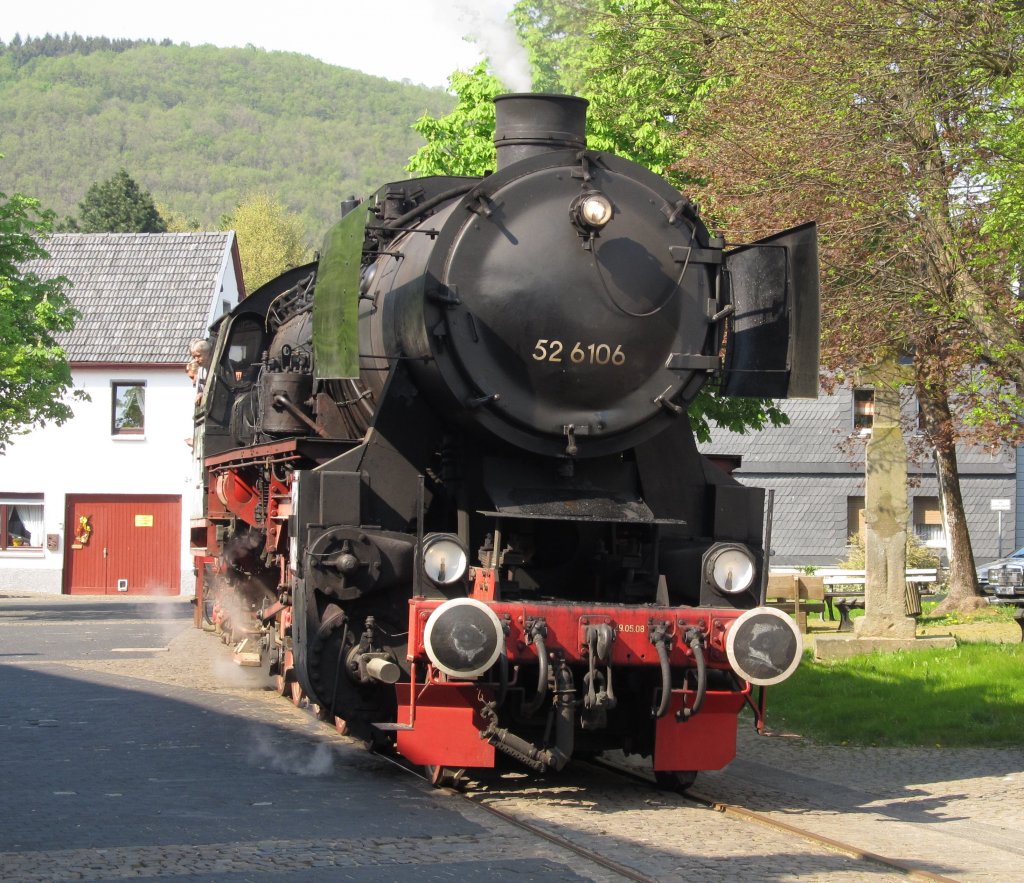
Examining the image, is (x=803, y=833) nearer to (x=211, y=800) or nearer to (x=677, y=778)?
(x=677, y=778)

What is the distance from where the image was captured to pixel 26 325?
23.6 m

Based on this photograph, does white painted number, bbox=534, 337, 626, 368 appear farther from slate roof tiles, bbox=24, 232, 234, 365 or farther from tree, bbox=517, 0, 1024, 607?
slate roof tiles, bbox=24, 232, 234, 365

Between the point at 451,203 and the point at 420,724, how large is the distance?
304cm

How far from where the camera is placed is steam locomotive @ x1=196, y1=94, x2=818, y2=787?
751cm

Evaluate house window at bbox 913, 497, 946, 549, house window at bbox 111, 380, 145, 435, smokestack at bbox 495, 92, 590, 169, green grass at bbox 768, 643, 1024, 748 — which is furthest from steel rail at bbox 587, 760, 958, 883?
house window at bbox 913, 497, 946, 549

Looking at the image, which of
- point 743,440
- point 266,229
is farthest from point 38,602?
point 266,229

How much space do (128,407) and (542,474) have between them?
2714cm

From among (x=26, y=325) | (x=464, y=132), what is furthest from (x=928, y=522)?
(x=26, y=325)

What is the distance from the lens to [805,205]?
13766 mm

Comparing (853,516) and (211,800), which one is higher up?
(853,516)

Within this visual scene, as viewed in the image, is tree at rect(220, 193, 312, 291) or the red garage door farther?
tree at rect(220, 193, 312, 291)

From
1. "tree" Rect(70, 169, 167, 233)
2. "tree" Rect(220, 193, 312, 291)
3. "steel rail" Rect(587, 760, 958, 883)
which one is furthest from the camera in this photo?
"tree" Rect(220, 193, 312, 291)

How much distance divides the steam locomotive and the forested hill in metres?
107

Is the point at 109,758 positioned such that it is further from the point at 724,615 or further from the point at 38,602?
the point at 38,602
